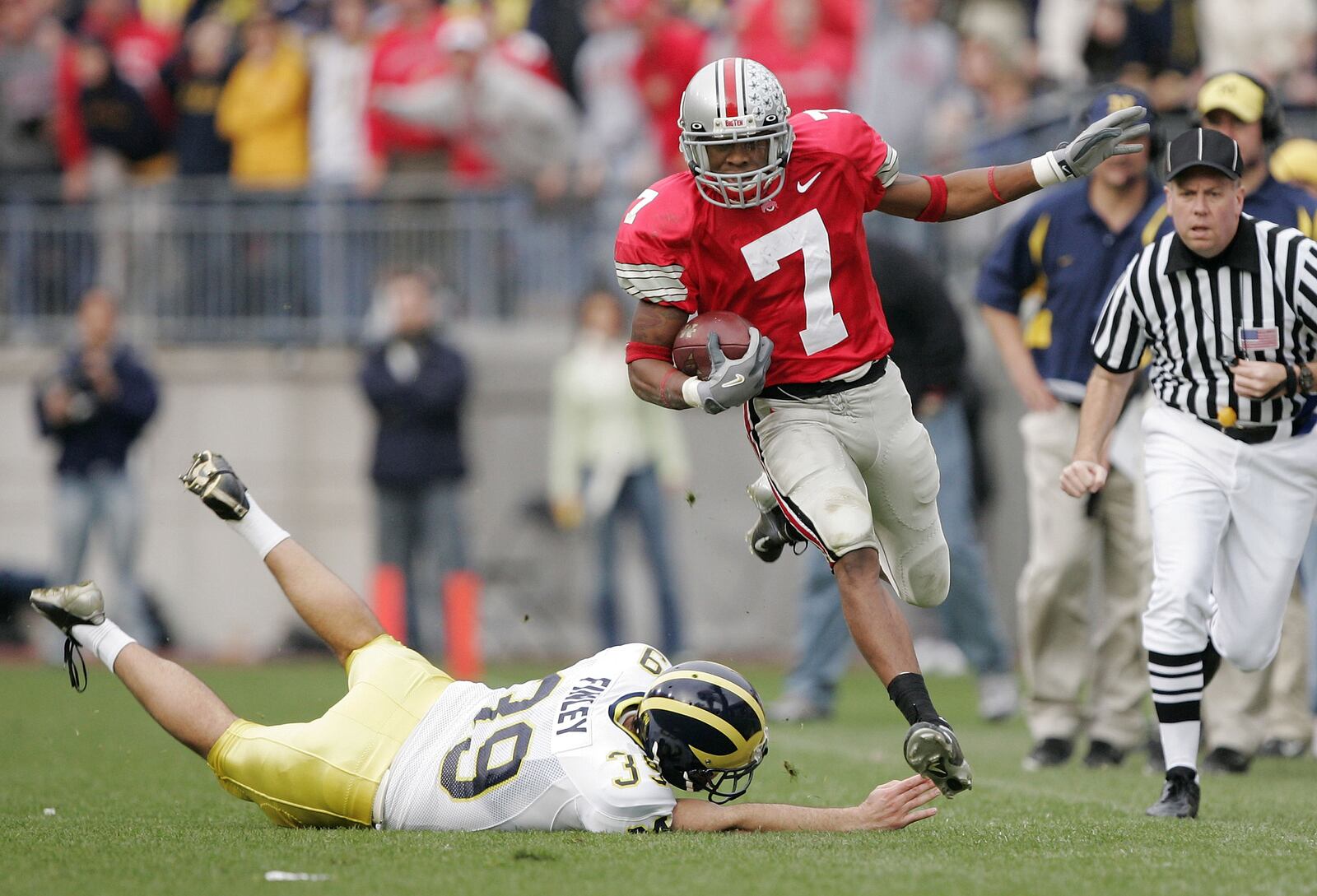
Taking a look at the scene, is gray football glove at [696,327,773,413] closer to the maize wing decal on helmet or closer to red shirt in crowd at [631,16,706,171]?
the maize wing decal on helmet

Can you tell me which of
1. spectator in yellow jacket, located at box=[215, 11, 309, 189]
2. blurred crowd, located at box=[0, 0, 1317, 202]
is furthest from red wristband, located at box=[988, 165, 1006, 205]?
spectator in yellow jacket, located at box=[215, 11, 309, 189]

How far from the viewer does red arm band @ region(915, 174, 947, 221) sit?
5473 millimetres

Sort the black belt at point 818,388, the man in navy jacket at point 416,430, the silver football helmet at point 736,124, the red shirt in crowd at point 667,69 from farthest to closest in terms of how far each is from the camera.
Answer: the red shirt in crowd at point 667,69
the man in navy jacket at point 416,430
the black belt at point 818,388
the silver football helmet at point 736,124

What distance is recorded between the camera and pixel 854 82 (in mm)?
12297

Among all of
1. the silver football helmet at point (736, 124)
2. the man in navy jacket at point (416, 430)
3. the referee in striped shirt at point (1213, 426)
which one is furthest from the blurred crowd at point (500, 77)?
the silver football helmet at point (736, 124)

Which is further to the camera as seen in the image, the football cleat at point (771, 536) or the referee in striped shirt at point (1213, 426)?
the football cleat at point (771, 536)

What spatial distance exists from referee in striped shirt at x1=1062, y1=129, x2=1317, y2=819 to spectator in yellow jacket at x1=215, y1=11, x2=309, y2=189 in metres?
8.45

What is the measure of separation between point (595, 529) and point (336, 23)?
4.24m

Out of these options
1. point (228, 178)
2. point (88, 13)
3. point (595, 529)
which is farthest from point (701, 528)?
point (88, 13)

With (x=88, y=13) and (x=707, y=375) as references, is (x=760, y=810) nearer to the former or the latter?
(x=707, y=375)

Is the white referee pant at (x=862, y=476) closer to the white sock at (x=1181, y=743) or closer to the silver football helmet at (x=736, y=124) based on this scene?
the silver football helmet at (x=736, y=124)

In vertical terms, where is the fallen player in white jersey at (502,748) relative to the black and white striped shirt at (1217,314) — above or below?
below

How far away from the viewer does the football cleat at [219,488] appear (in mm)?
5703

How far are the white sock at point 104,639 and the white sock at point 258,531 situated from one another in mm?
509
